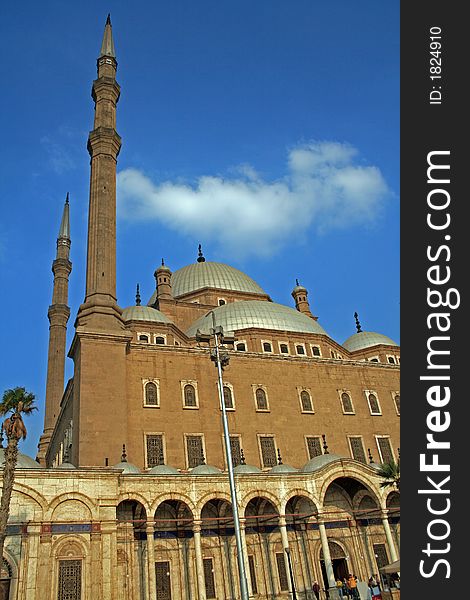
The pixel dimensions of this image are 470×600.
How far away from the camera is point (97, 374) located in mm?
24672

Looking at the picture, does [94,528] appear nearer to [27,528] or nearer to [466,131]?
[27,528]

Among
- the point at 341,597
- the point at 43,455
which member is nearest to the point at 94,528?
the point at 341,597

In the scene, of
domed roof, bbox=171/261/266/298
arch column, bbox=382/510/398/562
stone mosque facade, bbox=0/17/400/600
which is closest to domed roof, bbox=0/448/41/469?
stone mosque facade, bbox=0/17/400/600

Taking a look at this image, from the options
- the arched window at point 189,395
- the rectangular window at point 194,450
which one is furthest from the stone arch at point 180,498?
the arched window at point 189,395

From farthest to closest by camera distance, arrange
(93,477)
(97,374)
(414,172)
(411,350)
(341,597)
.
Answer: (97,374) < (341,597) < (93,477) < (414,172) < (411,350)

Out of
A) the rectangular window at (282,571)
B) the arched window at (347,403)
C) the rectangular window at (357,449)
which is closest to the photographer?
the rectangular window at (282,571)

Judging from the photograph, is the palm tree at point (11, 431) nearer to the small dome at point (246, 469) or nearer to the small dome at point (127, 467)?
the small dome at point (127, 467)

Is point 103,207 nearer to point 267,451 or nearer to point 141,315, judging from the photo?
point 141,315

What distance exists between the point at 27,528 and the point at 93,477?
2.58m

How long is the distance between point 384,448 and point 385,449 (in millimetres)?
78

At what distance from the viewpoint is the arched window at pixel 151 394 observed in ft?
84.9

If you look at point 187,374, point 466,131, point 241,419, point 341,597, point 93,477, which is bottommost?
point 341,597

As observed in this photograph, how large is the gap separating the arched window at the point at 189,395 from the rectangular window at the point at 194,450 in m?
1.64

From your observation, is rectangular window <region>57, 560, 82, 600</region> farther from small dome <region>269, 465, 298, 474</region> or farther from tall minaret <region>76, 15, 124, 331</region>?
tall minaret <region>76, 15, 124, 331</region>
